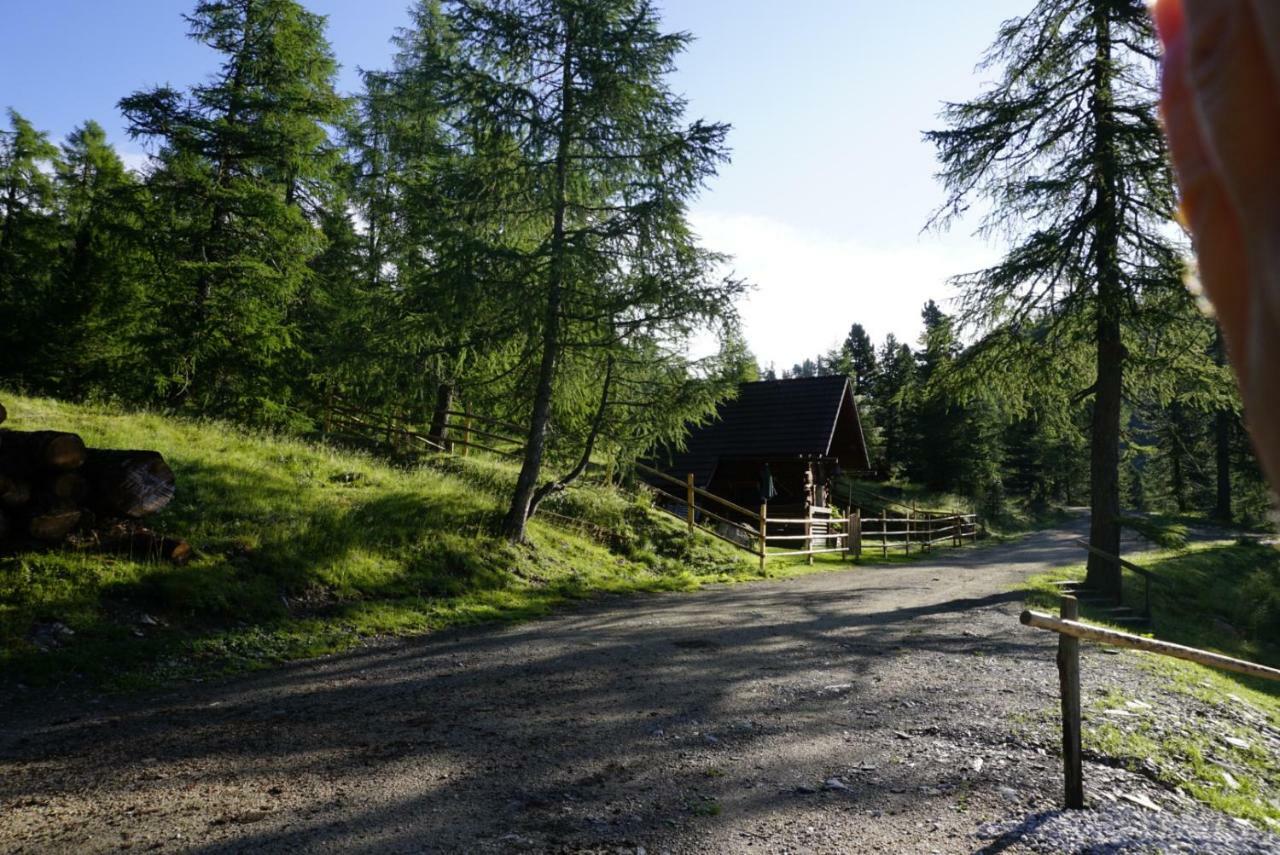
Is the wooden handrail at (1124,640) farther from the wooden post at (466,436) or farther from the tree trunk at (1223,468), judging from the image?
the tree trunk at (1223,468)

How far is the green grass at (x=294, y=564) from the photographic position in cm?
756

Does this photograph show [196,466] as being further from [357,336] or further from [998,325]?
[998,325]

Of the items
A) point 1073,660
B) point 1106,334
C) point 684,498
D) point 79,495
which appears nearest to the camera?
point 1073,660

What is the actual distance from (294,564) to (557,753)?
6.08 m

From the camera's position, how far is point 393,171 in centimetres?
2220

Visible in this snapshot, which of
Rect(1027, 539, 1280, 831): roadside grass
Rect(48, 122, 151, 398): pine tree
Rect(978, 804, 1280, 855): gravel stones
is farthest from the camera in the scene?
Rect(48, 122, 151, 398): pine tree

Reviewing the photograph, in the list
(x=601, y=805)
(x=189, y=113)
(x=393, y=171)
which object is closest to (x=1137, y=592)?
(x=601, y=805)

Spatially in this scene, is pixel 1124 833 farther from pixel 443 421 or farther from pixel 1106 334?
pixel 443 421

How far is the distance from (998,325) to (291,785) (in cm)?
1438

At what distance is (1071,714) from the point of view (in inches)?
195

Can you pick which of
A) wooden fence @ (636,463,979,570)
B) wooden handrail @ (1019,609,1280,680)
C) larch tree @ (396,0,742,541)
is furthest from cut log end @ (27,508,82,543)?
wooden fence @ (636,463,979,570)

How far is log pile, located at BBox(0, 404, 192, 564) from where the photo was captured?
26.6 feet

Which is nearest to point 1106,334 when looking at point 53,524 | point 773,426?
point 773,426

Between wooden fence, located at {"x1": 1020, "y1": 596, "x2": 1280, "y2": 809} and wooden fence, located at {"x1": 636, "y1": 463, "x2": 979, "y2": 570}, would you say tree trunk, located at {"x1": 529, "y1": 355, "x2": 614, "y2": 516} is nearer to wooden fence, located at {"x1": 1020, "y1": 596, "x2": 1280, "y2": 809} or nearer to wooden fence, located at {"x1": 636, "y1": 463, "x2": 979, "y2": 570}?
wooden fence, located at {"x1": 636, "y1": 463, "x2": 979, "y2": 570}
